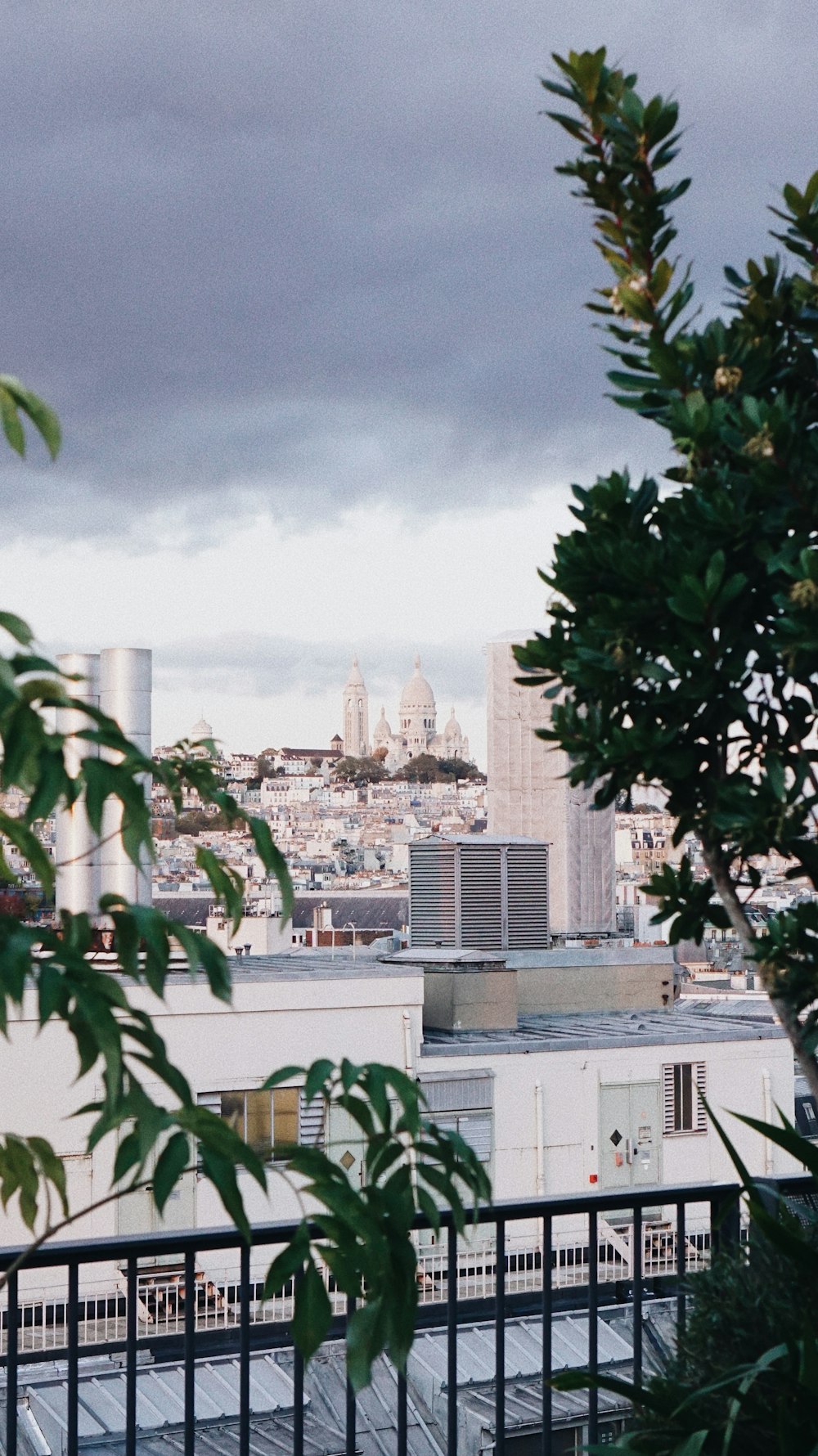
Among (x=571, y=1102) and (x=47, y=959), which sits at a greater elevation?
(x=47, y=959)

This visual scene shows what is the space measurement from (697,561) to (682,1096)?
15739 millimetres

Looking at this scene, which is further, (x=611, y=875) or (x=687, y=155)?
(x=611, y=875)

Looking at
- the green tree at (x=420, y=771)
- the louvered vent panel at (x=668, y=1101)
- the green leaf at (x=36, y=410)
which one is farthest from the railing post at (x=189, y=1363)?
the green tree at (x=420, y=771)

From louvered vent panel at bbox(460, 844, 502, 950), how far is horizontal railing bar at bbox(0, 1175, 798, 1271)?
18235 mm

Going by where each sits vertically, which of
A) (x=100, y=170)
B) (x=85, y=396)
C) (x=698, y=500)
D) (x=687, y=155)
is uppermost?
(x=85, y=396)

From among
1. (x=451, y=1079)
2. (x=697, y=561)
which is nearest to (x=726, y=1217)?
(x=697, y=561)

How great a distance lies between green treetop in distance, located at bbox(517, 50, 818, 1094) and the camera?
182cm

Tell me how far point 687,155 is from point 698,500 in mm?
463

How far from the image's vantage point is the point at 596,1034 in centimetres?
1666

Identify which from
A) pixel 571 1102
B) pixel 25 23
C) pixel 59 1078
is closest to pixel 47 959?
pixel 25 23

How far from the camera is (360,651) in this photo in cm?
16738

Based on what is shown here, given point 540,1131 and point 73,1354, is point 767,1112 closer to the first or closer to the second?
point 540,1131

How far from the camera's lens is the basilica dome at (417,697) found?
156 metres

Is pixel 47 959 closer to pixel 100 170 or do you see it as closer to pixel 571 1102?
pixel 100 170
